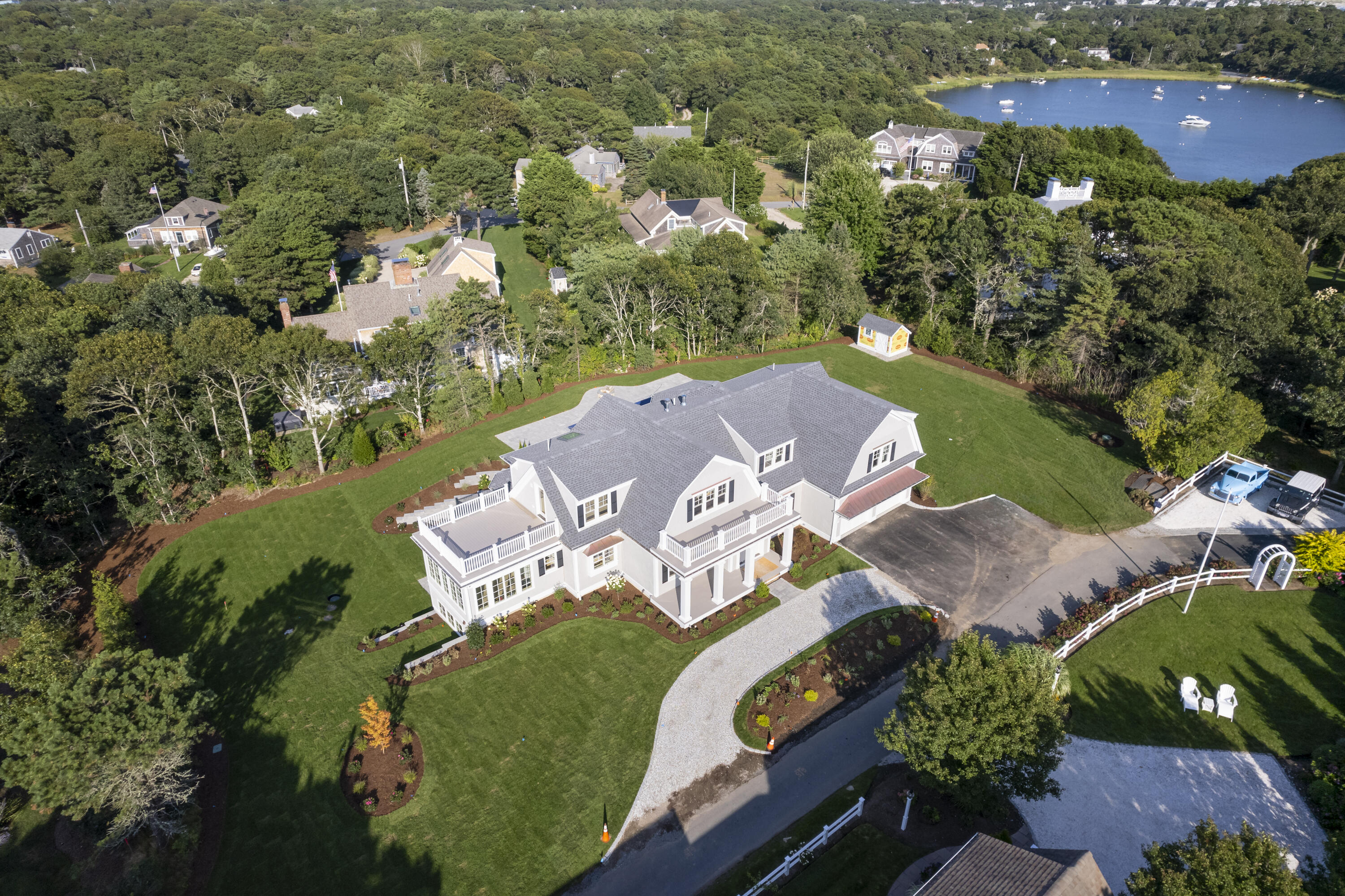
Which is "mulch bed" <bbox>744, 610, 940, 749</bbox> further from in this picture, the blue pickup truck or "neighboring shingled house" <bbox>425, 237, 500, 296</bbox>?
"neighboring shingled house" <bbox>425, 237, 500, 296</bbox>

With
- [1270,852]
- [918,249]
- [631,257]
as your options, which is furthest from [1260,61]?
[1270,852]

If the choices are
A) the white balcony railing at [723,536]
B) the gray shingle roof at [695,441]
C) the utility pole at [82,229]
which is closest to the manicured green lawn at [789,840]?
the white balcony railing at [723,536]

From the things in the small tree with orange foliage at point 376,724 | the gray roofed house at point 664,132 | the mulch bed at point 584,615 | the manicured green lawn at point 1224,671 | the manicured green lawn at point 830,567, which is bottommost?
the manicured green lawn at point 830,567

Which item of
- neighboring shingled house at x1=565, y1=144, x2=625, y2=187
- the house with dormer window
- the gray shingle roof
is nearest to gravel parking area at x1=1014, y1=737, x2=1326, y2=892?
the gray shingle roof

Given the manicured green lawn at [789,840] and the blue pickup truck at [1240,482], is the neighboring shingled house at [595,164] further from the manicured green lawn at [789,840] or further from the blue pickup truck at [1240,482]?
the manicured green lawn at [789,840]

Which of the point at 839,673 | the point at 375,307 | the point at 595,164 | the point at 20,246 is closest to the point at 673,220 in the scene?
the point at 375,307

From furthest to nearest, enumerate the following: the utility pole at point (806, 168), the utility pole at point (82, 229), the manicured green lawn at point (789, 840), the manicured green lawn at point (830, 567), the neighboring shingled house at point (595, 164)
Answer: the neighboring shingled house at point (595, 164)
the utility pole at point (806, 168)
the utility pole at point (82, 229)
the manicured green lawn at point (830, 567)
the manicured green lawn at point (789, 840)

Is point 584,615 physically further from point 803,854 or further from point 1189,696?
point 1189,696
